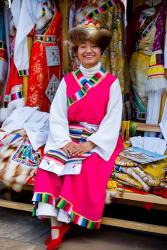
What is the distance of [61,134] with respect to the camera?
3.11 meters

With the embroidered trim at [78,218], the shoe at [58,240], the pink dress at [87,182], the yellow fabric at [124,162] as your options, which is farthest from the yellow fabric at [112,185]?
the shoe at [58,240]

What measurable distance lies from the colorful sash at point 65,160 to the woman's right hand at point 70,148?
0.02 m

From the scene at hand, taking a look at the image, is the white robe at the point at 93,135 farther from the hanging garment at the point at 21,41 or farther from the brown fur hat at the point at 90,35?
the hanging garment at the point at 21,41

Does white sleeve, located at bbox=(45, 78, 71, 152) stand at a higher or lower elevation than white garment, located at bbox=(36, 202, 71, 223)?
higher

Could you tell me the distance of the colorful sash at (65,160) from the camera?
291 cm

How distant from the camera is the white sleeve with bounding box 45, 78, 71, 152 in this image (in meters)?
3.09

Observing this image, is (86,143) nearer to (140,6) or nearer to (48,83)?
(48,83)

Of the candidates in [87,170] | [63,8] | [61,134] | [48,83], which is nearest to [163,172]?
[87,170]

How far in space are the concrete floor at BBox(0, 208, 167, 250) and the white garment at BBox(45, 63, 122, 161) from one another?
0.61m

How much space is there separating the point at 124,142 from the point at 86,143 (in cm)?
53

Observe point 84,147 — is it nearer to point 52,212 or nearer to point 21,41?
point 52,212

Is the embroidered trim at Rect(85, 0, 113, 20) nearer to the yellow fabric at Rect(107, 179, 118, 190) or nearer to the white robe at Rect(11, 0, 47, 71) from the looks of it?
the white robe at Rect(11, 0, 47, 71)

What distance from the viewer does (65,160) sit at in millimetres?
2992

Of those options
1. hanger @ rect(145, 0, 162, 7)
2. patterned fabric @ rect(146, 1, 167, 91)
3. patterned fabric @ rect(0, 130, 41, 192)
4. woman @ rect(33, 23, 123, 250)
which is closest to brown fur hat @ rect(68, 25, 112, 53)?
woman @ rect(33, 23, 123, 250)
